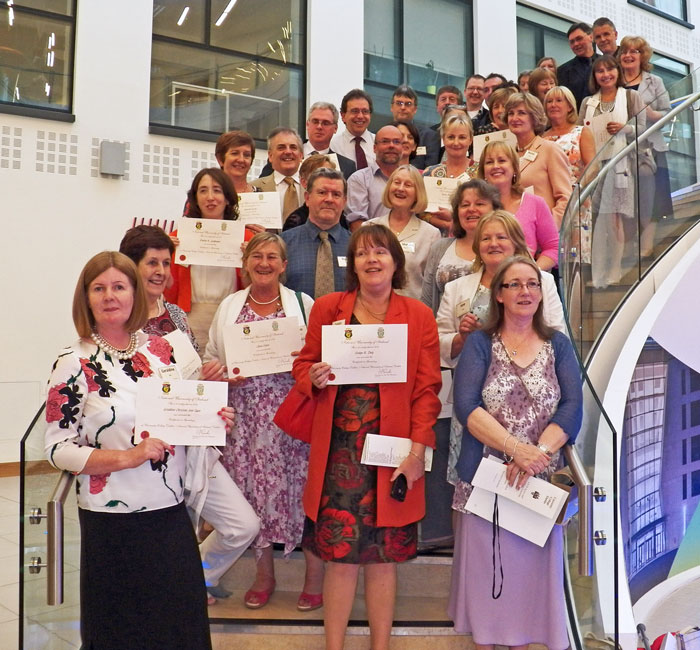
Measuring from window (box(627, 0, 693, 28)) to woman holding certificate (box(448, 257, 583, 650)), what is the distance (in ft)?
44.0

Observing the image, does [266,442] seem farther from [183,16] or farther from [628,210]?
[183,16]

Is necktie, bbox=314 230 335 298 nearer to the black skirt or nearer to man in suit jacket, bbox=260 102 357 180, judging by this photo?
the black skirt

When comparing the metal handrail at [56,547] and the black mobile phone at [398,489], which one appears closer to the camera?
the metal handrail at [56,547]

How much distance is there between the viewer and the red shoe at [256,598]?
3582 millimetres

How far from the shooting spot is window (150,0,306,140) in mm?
9219

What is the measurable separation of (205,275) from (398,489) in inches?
69.1

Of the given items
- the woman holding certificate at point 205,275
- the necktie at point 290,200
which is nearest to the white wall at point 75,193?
the necktie at point 290,200

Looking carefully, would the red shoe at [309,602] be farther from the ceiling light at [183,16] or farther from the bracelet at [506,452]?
the ceiling light at [183,16]

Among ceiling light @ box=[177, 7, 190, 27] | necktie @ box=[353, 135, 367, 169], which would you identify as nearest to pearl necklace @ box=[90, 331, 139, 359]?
necktie @ box=[353, 135, 367, 169]

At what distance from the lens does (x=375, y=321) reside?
326 centimetres

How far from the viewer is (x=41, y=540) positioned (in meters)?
2.74

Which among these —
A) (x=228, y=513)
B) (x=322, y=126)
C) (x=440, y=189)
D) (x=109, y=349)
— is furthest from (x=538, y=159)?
(x=109, y=349)

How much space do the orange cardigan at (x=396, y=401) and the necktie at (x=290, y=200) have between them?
2.06 m

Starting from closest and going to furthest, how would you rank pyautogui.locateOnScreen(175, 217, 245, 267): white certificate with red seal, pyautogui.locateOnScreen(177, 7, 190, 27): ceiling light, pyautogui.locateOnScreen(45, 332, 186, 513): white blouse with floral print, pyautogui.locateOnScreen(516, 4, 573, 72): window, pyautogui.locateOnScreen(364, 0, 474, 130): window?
1. pyautogui.locateOnScreen(45, 332, 186, 513): white blouse with floral print
2. pyautogui.locateOnScreen(175, 217, 245, 267): white certificate with red seal
3. pyautogui.locateOnScreen(177, 7, 190, 27): ceiling light
4. pyautogui.locateOnScreen(364, 0, 474, 130): window
5. pyautogui.locateOnScreen(516, 4, 573, 72): window
